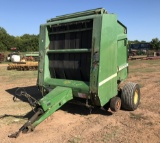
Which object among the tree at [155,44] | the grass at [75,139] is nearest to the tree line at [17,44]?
the tree at [155,44]

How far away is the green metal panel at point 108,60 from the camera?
520 centimetres

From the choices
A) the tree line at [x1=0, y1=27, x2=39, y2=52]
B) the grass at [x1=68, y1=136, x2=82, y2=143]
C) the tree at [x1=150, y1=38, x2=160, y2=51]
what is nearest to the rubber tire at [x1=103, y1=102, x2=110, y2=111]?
the grass at [x1=68, y1=136, x2=82, y2=143]

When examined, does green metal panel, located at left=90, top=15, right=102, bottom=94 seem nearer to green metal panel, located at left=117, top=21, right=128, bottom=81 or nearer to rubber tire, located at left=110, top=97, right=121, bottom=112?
rubber tire, located at left=110, top=97, right=121, bottom=112

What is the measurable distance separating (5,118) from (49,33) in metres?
2.41

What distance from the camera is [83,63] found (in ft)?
Answer: 18.7

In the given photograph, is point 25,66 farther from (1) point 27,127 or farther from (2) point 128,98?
(1) point 27,127

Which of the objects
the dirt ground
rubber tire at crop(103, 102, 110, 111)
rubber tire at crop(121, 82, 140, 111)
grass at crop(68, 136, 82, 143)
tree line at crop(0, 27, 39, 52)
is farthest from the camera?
tree line at crop(0, 27, 39, 52)

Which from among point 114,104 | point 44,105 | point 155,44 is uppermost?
point 155,44

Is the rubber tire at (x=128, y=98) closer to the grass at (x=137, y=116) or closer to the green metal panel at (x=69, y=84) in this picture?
the grass at (x=137, y=116)

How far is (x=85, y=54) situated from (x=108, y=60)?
584 mm

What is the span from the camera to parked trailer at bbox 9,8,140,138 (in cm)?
515

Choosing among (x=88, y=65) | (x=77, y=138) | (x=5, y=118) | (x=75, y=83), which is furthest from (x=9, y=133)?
(x=88, y=65)

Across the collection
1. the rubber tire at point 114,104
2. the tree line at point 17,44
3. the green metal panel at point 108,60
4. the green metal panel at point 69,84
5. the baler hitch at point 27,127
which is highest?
the tree line at point 17,44

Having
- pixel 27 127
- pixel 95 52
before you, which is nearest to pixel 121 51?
pixel 95 52
